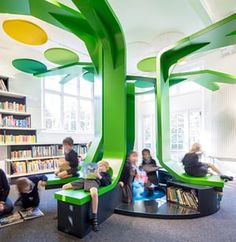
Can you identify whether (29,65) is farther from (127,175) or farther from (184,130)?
(184,130)

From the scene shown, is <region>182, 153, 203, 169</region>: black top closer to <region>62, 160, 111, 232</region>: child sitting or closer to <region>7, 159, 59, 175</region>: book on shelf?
<region>62, 160, 111, 232</region>: child sitting

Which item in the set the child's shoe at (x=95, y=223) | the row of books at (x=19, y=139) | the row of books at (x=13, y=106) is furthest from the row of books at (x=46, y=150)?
the child's shoe at (x=95, y=223)

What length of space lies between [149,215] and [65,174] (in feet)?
5.20

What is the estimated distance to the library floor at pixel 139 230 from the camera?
2510mm

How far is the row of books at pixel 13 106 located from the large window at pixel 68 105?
3.15ft

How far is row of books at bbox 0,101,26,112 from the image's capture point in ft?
16.7

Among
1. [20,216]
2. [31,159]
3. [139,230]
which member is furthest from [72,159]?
[31,159]

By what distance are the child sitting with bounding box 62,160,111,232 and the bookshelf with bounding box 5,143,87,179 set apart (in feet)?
9.25

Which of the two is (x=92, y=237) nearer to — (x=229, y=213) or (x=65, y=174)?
(x=65, y=174)

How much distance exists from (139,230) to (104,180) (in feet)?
2.70

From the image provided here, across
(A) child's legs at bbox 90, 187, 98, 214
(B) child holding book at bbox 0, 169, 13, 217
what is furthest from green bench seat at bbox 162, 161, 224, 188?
(B) child holding book at bbox 0, 169, 13, 217

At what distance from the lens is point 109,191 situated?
10.3 feet

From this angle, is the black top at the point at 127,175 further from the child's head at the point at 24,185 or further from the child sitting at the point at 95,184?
the child's head at the point at 24,185

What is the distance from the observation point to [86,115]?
25.4ft
